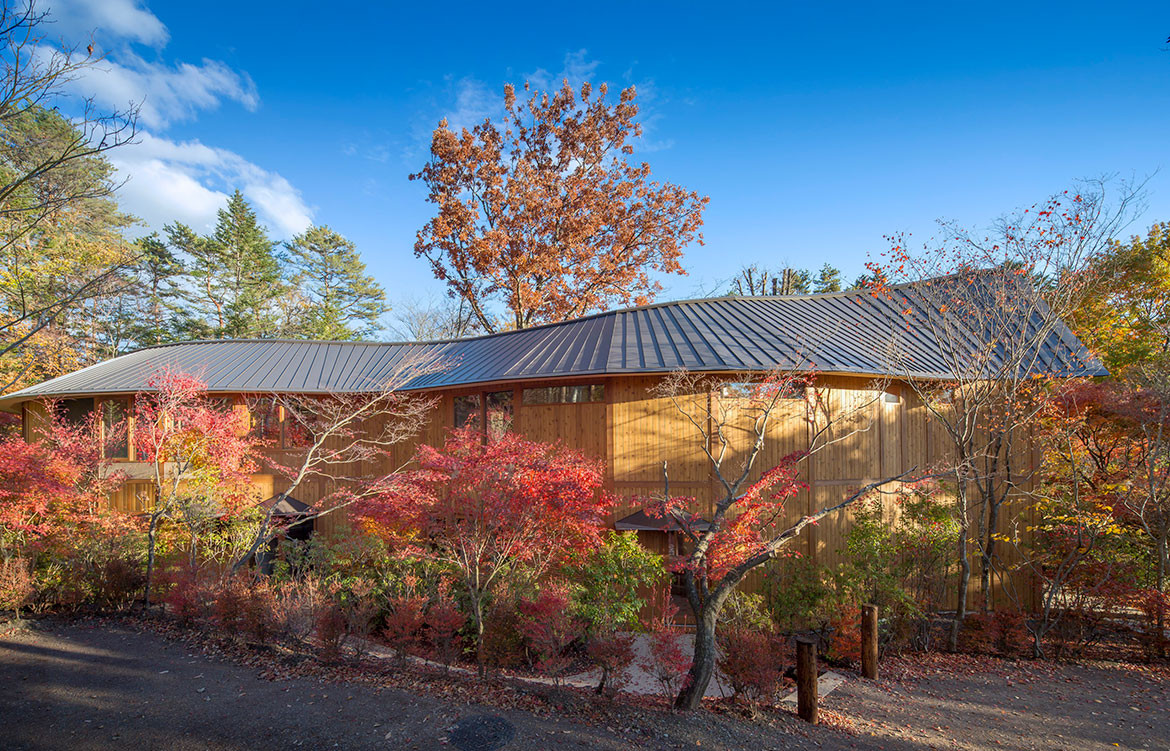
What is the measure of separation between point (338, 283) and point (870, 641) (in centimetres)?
3404

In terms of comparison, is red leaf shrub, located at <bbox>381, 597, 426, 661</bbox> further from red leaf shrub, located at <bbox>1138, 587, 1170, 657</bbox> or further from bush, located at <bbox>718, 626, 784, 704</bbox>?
red leaf shrub, located at <bbox>1138, 587, 1170, 657</bbox>

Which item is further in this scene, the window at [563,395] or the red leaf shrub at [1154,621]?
the window at [563,395]

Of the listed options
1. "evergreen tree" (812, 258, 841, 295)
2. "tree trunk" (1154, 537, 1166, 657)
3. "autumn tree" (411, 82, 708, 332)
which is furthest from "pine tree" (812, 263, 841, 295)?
"tree trunk" (1154, 537, 1166, 657)

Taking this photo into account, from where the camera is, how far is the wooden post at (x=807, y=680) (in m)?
6.40

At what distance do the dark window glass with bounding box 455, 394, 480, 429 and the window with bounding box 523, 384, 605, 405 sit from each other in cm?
148

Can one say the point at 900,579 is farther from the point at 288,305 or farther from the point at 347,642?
the point at 288,305

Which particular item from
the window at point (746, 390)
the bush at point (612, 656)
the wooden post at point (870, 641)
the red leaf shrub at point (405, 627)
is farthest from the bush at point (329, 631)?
the wooden post at point (870, 641)

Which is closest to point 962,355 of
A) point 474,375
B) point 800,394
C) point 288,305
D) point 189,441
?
point 800,394

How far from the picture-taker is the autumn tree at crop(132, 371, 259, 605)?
9.05 metres

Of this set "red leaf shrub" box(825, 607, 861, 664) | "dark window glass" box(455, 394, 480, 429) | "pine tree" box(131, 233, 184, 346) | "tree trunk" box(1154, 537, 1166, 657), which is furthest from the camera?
"pine tree" box(131, 233, 184, 346)

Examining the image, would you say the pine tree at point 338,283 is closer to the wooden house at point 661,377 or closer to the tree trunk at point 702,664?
the wooden house at point 661,377

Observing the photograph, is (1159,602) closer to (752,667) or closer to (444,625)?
(752,667)

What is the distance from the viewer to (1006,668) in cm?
821

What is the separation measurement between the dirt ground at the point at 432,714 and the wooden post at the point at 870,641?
185 millimetres
